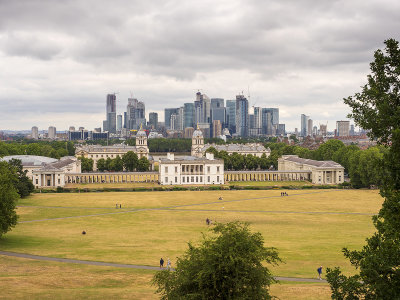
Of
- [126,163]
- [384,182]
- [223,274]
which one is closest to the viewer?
[384,182]

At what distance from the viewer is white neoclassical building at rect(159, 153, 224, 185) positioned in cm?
14838

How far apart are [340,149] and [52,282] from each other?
465 ft

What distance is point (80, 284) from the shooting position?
41.2m

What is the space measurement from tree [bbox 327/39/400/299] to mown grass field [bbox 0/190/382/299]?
13.4 metres

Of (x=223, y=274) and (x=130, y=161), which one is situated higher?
(x=130, y=161)

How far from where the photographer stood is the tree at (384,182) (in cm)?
2280

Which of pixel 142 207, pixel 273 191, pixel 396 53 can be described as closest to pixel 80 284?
pixel 396 53

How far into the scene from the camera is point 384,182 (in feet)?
77.8

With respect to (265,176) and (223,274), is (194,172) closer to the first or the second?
(265,176)

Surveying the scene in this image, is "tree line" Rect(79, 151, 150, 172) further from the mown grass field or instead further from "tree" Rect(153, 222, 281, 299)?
"tree" Rect(153, 222, 281, 299)

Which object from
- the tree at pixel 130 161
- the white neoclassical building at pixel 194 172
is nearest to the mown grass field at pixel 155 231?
the white neoclassical building at pixel 194 172

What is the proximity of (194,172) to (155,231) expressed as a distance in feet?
273


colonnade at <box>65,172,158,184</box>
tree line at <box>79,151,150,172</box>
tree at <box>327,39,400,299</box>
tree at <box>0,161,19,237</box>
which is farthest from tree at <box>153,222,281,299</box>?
tree line at <box>79,151,150,172</box>

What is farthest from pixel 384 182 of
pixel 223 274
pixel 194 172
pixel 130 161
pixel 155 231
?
pixel 130 161
